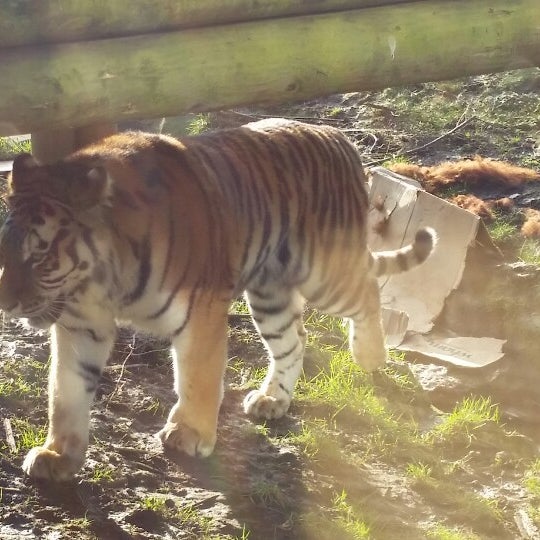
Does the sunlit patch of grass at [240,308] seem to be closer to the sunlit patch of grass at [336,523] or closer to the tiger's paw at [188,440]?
the tiger's paw at [188,440]

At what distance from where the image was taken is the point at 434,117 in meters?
7.33

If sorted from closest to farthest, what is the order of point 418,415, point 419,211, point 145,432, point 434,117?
1. point 145,432
2. point 418,415
3. point 419,211
4. point 434,117

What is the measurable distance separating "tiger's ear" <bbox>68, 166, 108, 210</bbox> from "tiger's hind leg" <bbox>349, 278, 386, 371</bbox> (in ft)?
5.39

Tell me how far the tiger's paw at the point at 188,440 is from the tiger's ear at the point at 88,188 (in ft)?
3.21

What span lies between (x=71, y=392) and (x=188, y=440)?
1.56 feet

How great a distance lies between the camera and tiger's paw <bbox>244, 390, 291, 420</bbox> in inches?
159

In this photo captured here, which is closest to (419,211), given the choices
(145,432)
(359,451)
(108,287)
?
(359,451)

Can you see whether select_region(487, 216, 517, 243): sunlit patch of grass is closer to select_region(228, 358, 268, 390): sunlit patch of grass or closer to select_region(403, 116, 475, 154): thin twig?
select_region(403, 116, 475, 154): thin twig

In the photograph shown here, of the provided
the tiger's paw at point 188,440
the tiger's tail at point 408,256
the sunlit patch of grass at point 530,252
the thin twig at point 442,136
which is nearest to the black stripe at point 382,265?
the tiger's tail at point 408,256

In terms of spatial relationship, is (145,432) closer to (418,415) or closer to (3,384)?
(3,384)

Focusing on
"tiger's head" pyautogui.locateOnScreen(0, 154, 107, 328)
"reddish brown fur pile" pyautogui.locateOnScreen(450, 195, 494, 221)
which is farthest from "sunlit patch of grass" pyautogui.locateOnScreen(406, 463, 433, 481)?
"reddish brown fur pile" pyautogui.locateOnScreen(450, 195, 494, 221)

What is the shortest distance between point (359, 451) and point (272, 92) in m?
1.53

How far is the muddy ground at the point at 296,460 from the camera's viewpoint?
3.23 m

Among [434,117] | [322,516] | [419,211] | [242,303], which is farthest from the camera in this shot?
[434,117]
